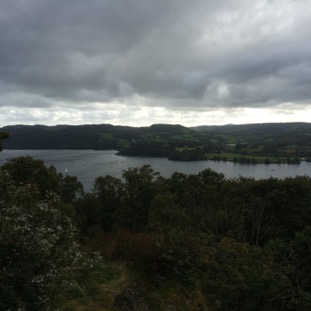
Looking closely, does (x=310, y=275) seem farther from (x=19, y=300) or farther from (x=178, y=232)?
(x=19, y=300)

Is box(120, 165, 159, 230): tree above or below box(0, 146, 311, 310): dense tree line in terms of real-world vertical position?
below

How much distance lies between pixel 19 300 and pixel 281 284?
14.2 ft

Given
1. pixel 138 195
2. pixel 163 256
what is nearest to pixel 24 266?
pixel 163 256

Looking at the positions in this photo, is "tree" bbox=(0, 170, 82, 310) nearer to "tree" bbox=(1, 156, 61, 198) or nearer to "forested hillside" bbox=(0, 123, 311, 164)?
"tree" bbox=(1, 156, 61, 198)

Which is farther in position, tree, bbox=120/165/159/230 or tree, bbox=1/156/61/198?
tree, bbox=120/165/159/230

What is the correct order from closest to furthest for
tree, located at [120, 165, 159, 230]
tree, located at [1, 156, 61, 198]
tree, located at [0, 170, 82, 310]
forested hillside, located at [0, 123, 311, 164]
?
tree, located at [0, 170, 82, 310]
tree, located at [1, 156, 61, 198]
tree, located at [120, 165, 159, 230]
forested hillside, located at [0, 123, 311, 164]

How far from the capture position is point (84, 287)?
18.6ft

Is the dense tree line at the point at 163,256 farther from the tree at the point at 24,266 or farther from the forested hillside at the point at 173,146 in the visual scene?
the forested hillside at the point at 173,146

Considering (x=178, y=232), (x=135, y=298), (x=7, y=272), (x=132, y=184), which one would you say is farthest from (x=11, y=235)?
(x=132, y=184)

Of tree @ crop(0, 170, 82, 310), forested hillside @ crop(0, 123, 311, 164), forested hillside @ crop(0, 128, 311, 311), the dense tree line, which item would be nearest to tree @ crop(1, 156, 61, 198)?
the dense tree line

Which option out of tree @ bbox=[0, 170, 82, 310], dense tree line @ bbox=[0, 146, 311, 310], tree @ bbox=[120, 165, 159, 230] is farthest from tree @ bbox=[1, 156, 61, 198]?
tree @ bbox=[0, 170, 82, 310]

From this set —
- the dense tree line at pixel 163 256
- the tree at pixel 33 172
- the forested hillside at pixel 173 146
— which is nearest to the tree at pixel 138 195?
the tree at pixel 33 172

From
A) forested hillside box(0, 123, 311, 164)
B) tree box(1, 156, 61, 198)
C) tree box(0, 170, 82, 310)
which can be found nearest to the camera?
tree box(0, 170, 82, 310)

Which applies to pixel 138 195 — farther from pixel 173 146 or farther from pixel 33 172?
pixel 173 146
